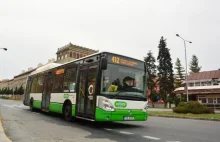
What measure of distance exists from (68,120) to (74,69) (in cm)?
283

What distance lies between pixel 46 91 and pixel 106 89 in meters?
8.03

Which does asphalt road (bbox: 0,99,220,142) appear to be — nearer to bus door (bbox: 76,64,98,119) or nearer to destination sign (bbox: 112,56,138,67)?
bus door (bbox: 76,64,98,119)

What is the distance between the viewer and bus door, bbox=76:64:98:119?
11094 mm

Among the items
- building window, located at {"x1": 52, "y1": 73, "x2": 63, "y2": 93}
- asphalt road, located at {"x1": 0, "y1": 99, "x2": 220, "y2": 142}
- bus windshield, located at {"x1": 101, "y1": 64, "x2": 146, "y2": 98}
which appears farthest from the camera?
building window, located at {"x1": 52, "y1": 73, "x2": 63, "y2": 93}

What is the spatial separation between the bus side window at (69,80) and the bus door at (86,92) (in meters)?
0.75

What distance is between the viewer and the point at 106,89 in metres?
10.7

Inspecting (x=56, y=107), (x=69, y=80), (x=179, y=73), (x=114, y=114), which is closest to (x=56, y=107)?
(x=56, y=107)

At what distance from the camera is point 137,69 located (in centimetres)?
1194

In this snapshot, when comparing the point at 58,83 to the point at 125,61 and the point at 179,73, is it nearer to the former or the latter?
the point at 125,61

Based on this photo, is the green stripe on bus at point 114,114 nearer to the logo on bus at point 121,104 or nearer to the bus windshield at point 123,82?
the logo on bus at point 121,104

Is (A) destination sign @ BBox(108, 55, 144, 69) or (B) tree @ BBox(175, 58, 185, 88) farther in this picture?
(B) tree @ BBox(175, 58, 185, 88)

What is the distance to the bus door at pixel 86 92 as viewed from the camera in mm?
11094

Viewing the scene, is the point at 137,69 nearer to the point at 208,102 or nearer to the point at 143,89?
the point at 143,89

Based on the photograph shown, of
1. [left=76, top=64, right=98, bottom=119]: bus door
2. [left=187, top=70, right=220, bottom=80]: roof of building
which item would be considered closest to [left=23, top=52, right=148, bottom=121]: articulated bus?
[left=76, top=64, right=98, bottom=119]: bus door
